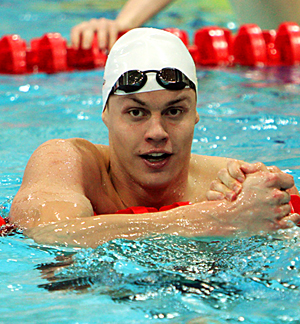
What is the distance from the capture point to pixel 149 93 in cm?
236

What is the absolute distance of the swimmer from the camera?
6.91 ft

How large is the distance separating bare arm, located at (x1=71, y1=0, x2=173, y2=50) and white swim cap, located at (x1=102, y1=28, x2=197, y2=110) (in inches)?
129

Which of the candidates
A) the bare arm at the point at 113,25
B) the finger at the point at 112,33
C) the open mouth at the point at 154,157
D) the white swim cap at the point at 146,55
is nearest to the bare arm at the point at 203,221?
the open mouth at the point at 154,157

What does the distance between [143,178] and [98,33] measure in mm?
3744

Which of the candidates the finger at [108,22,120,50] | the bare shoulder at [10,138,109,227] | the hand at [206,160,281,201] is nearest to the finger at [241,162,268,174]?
the hand at [206,160,281,201]

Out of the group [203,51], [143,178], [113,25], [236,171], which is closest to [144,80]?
[143,178]

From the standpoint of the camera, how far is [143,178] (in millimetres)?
2488

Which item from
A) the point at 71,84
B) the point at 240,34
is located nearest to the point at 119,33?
the point at 71,84

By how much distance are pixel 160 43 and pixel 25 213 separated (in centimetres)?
103

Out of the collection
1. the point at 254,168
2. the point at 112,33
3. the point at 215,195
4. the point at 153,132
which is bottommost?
the point at 215,195

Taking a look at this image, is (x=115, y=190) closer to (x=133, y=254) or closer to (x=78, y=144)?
(x=78, y=144)

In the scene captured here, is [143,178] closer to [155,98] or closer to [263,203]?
[155,98]

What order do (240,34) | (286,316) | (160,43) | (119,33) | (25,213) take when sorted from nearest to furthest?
1. (286,316)
2. (25,213)
3. (160,43)
4. (119,33)
5. (240,34)

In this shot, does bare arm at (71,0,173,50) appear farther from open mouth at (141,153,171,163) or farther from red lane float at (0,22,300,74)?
open mouth at (141,153,171,163)
